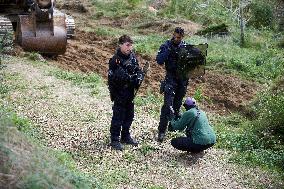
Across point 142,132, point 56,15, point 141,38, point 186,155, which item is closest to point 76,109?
point 142,132

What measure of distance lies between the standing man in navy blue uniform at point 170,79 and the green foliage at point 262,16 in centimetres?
1354

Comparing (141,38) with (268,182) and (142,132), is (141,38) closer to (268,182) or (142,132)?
(142,132)

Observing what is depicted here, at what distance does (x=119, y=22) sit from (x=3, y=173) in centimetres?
1718

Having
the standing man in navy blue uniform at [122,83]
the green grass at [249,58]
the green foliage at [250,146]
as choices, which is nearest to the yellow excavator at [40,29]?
the green grass at [249,58]

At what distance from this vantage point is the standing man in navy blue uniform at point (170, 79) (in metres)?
8.77

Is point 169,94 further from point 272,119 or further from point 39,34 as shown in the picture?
point 39,34

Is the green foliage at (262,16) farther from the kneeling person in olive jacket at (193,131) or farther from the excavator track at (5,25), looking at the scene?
the kneeling person in olive jacket at (193,131)

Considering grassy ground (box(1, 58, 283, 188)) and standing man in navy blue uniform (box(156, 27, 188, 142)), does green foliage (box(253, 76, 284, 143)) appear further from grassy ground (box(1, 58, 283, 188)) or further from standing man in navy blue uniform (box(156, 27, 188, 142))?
standing man in navy blue uniform (box(156, 27, 188, 142))

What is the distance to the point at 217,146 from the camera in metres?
9.55

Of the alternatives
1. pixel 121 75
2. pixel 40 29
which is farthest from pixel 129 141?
pixel 40 29

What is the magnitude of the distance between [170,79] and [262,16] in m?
14.3

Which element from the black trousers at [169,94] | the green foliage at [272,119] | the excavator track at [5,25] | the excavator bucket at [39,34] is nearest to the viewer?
the black trousers at [169,94]

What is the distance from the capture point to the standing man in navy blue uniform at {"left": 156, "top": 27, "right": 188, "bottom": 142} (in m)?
8.77

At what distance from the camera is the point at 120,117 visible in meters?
8.37
